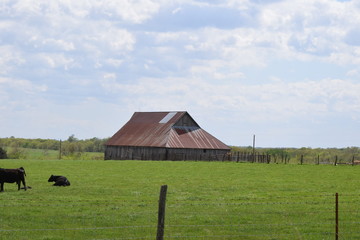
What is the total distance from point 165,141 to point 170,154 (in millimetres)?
2155

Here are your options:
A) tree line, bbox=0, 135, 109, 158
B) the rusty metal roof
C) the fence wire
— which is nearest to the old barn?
the rusty metal roof

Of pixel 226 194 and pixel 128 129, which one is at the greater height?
pixel 128 129

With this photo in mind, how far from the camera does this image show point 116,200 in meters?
24.1

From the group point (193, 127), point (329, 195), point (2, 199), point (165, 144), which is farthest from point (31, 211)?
point (193, 127)

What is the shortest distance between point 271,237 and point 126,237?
4343mm

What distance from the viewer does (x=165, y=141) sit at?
3125 inches

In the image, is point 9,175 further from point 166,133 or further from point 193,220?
point 166,133

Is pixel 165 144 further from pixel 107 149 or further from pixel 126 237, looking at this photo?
pixel 126 237

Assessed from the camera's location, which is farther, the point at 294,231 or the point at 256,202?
the point at 256,202

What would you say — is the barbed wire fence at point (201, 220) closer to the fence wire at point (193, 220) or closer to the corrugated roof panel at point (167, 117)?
the fence wire at point (193, 220)

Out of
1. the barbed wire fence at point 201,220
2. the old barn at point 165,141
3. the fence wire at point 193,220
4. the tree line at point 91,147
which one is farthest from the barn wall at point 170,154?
the fence wire at point 193,220

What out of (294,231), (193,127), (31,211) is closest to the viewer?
(294,231)

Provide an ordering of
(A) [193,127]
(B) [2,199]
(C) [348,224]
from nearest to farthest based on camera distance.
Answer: (C) [348,224] → (B) [2,199] → (A) [193,127]

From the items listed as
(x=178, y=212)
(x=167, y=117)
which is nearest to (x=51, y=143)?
(x=167, y=117)
